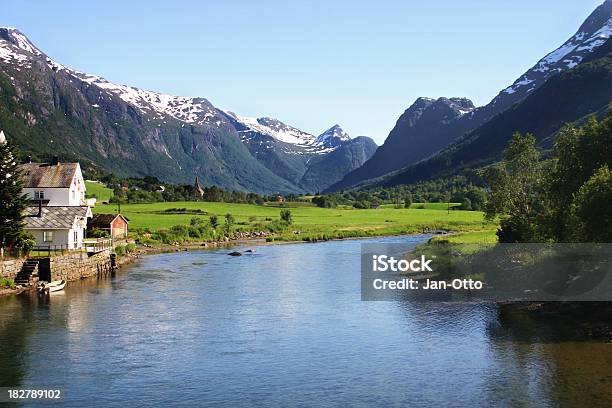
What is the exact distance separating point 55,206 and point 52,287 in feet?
69.7

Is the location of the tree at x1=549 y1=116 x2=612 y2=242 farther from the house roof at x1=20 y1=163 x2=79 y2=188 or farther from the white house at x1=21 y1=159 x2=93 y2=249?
the house roof at x1=20 y1=163 x2=79 y2=188

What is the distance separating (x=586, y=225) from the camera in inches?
1827

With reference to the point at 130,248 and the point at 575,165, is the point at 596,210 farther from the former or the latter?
the point at 130,248

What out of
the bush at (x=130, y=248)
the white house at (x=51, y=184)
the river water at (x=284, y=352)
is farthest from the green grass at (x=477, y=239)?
the white house at (x=51, y=184)

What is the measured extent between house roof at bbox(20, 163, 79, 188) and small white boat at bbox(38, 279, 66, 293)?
29.9 metres

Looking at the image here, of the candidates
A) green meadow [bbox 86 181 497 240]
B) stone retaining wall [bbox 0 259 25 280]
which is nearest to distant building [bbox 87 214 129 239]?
green meadow [bbox 86 181 497 240]

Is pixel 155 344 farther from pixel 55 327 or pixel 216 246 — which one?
pixel 216 246

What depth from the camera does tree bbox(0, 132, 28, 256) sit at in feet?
211

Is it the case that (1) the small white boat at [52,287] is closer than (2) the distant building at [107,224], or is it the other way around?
(1) the small white boat at [52,287]

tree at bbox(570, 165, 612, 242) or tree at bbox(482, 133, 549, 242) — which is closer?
tree at bbox(570, 165, 612, 242)

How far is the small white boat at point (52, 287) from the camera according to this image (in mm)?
62750

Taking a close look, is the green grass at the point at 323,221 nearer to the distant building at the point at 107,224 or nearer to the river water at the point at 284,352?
the distant building at the point at 107,224

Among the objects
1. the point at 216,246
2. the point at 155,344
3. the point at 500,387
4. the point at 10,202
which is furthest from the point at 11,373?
the point at 216,246

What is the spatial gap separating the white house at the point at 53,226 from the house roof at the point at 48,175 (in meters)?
14.1
